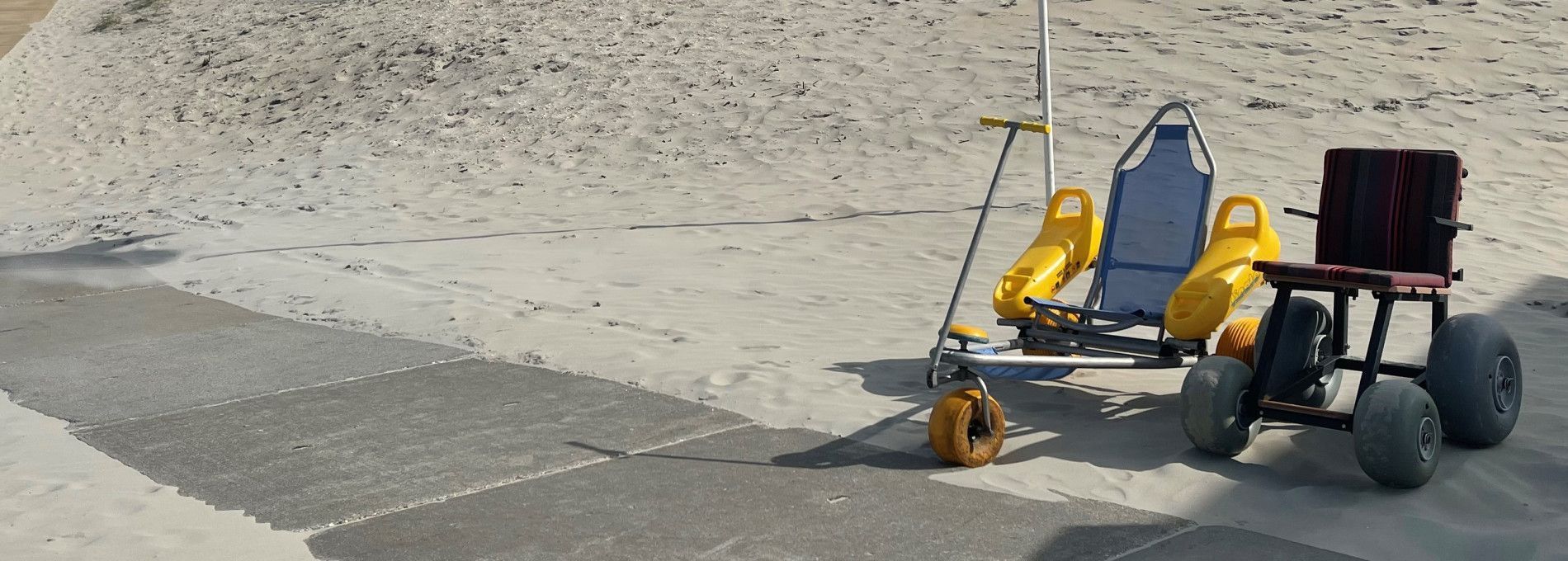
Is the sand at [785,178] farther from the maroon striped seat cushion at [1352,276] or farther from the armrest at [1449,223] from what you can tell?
the armrest at [1449,223]

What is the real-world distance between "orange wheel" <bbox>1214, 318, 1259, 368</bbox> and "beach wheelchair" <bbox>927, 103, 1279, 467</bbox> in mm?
160

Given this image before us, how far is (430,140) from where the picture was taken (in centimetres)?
1557

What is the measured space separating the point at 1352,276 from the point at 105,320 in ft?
24.2

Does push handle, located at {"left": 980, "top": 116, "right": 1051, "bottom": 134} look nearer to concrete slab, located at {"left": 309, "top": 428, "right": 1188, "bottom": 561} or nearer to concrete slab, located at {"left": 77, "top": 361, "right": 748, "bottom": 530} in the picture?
concrete slab, located at {"left": 309, "top": 428, "right": 1188, "bottom": 561}

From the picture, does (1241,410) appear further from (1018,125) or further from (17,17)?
(17,17)

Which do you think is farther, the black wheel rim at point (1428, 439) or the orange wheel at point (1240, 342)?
the orange wheel at point (1240, 342)

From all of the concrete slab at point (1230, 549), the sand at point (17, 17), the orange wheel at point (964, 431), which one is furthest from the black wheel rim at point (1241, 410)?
the sand at point (17, 17)

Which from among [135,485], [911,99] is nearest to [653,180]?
[911,99]

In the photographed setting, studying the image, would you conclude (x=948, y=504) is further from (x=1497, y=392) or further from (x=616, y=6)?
(x=616, y=6)

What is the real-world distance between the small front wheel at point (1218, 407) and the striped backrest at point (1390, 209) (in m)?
0.82

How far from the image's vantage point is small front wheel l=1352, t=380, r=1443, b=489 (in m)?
4.69

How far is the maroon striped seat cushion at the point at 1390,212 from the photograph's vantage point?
5426 mm

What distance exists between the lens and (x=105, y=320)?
28.6ft

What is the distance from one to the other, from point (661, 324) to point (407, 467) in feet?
9.11
